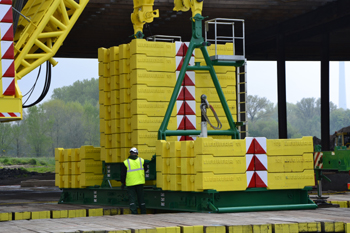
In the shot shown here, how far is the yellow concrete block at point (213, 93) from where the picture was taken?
44.0ft

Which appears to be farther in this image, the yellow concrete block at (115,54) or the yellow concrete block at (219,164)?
the yellow concrete block at (115,54)

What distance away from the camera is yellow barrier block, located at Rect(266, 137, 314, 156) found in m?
11.5

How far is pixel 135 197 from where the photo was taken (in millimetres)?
12242

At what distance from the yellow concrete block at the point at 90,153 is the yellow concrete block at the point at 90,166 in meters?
0.10

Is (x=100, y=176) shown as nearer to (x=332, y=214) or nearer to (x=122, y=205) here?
(x=122, y=205)

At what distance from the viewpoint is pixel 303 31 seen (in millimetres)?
33719

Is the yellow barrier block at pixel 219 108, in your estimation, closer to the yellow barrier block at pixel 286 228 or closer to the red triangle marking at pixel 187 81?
the red triangle marking at pixel 187 81

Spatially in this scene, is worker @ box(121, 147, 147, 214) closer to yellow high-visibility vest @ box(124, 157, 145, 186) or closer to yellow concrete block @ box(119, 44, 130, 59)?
yellow high-visibility vest @ box(124, 157, 145, 186)

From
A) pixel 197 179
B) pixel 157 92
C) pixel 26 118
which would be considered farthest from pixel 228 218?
pixel 26 118

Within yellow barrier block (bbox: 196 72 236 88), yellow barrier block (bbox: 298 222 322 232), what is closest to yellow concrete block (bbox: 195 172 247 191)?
yellow barrier block (bbox: 298 222 322 232)

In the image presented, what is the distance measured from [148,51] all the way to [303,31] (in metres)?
22.6

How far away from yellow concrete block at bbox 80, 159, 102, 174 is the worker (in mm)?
2859

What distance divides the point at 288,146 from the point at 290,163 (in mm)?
347

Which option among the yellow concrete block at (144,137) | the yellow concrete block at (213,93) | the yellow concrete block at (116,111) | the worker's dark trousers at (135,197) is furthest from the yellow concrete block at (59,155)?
the yellow concrete block at (213,93)
